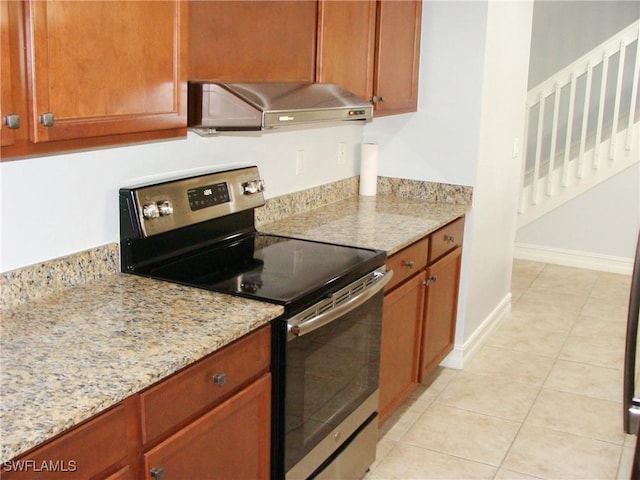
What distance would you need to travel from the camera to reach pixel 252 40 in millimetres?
2389

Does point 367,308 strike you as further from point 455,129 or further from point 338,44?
point 455,129

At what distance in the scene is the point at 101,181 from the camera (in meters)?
2.20

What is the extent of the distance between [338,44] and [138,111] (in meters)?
1.19

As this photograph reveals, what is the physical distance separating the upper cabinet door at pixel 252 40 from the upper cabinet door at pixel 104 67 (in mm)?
232

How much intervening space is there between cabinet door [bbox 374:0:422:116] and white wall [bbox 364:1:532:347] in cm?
11

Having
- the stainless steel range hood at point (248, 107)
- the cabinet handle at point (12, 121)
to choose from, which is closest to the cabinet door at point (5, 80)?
the cabinet handle at point (12, 121)

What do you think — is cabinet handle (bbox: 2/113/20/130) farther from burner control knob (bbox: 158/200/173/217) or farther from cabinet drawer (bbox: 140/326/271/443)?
burner control knob (bbox: 158/200/173/217)

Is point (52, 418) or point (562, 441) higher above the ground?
point (52, 418)

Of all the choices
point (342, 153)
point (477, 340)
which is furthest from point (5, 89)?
point (477, 340)

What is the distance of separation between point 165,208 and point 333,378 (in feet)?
2.55

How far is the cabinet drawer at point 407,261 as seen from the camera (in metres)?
2.81

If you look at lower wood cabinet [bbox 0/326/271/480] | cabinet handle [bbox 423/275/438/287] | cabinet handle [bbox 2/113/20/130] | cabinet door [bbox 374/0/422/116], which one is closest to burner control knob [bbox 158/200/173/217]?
lower wood cabinet [bbox 0/326/271/480]

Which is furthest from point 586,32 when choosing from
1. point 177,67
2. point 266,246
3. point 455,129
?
point 177,67

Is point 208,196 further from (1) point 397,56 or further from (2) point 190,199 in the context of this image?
(1) point 397,56
